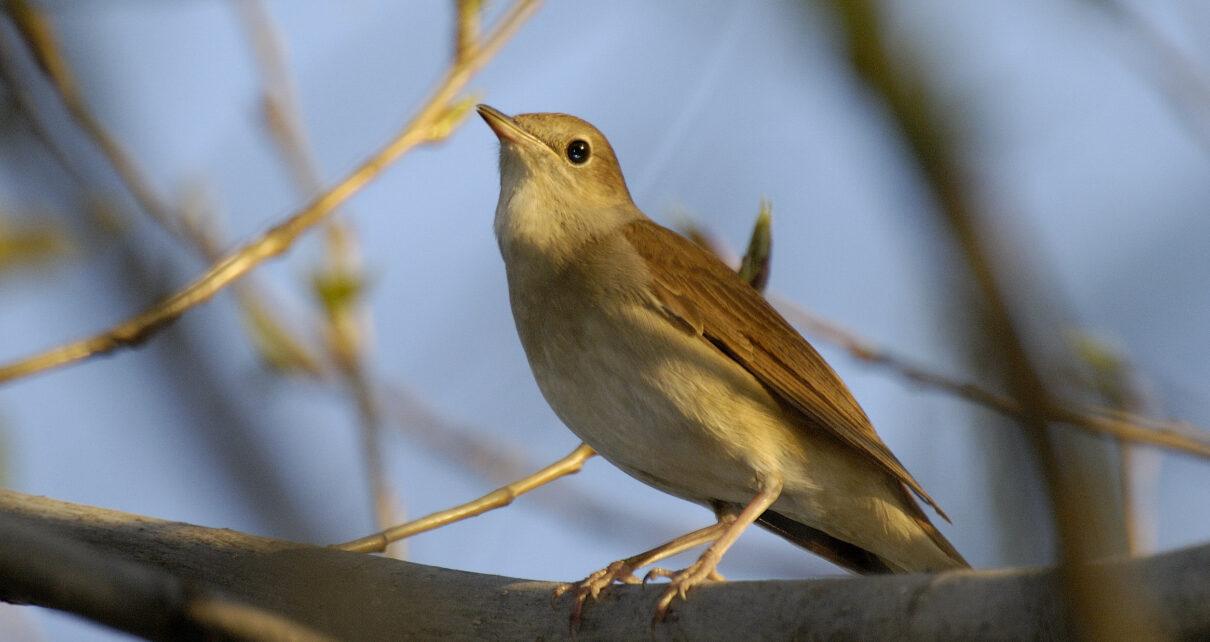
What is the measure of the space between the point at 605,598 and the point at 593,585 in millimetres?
135

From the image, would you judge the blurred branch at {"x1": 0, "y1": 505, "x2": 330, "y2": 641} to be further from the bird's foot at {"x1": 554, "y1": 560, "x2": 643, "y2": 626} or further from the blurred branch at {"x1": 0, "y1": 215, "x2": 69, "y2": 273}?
the blurred branch at {"x1": 0, "y1": 215, "x2": 69, "y2": 273}

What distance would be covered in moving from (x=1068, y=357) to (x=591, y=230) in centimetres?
448

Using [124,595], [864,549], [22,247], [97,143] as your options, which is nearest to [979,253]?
[124,595]

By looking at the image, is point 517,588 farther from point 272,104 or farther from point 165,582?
point 272,104

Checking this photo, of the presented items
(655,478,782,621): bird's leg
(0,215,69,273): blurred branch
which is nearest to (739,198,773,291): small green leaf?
(655,478,782,621): bird's leg

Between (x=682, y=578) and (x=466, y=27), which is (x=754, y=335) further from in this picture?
(x=466, y=27)

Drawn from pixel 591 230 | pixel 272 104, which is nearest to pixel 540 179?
pixel 591 230

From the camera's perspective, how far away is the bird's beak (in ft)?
20.2

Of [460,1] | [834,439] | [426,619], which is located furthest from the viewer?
[834,439]

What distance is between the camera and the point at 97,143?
2.65 metres

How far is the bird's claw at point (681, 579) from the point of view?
3658 millimetres

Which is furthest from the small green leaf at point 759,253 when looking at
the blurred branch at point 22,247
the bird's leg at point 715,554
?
the blurred branch at point 22,247

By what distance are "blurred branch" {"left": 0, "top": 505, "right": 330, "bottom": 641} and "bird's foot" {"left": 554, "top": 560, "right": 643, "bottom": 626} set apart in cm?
173

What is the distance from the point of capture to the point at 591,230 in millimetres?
5836
